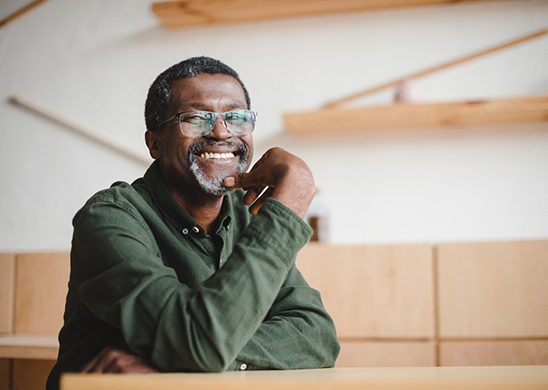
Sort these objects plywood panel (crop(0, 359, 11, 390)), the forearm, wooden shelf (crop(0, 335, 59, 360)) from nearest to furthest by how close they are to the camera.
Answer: the forearm < wooden shelf (crop(0, 335, 59, 360)) < plywood panel (crop(0, 359, 11, 390))

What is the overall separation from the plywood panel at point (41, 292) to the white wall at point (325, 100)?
13.0 inches

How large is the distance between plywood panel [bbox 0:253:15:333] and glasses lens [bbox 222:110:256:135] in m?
1.91

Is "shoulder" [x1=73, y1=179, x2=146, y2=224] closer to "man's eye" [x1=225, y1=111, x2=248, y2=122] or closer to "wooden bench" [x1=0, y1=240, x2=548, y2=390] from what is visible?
"man's eye" [x1=225, y1=111, x2=248, y2=122]

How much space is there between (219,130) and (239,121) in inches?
2.3

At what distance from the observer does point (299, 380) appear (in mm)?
868

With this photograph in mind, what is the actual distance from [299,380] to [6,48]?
328 cm

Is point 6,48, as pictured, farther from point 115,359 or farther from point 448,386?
point 448,386

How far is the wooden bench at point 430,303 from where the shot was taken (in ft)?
9.02

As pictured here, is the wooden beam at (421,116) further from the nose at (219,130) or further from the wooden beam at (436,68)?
the nose at (219,130)

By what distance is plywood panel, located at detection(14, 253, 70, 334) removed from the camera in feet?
10.2

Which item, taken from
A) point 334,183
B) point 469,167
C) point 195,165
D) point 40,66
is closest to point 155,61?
point 40,66

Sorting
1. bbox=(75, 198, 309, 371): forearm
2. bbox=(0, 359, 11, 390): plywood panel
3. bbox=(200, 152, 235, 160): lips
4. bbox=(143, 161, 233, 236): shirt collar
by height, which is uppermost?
bbox=(200, 152, 235, 160): lips

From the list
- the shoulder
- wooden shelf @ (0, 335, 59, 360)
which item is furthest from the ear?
wooden shelf @ (0, 335, 59, 360)

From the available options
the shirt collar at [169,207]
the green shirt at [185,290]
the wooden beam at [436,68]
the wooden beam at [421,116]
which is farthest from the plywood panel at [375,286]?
the shirt collar at [169,207]
